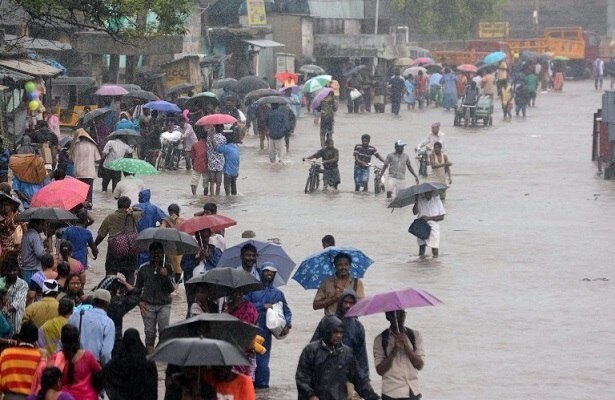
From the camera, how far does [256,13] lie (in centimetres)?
4894

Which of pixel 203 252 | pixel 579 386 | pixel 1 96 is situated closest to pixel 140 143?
pixel 1 96

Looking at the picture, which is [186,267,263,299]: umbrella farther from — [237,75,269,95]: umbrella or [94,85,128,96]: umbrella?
[237,75,269,95]: umbrella

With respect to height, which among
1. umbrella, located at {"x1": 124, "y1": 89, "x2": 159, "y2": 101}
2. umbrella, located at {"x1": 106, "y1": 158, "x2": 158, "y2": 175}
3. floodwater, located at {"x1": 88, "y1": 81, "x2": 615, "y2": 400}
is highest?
umbrella, located at {"x1": 124, "y1": 89, "x2": 159, "y2": 101}

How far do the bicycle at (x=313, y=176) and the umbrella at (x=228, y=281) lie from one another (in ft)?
48.0

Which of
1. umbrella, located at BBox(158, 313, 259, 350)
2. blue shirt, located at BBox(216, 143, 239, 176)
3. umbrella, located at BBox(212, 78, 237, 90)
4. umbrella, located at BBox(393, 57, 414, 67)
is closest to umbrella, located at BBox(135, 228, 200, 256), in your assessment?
umbrella, located at BBox(158, 313, 259, 350)

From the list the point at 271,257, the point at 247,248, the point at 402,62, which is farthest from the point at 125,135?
the point at 402,62

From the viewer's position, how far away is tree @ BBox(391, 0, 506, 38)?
62.8 metres

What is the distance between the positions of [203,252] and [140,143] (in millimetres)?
14978

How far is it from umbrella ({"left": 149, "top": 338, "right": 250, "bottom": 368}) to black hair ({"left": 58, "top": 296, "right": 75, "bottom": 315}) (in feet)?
6.54

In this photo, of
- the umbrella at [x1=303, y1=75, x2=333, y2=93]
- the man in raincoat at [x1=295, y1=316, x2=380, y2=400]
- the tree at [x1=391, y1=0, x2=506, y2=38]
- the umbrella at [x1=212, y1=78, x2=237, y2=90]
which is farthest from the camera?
the tree at [x1=391, y1=0, x2=506, y2=38]

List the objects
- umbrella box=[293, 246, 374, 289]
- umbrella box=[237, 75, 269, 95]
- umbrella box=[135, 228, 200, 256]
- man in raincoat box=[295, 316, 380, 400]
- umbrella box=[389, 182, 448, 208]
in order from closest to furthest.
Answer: man in raincoat box=[295, 316, 380, 400], umbrella box=[293, 246, 374, 289], umbrella box=[135, 228, 200, 256], umbrella box=[389, 182, 448, 208], umbrella box=[237, 75, 269, 95]

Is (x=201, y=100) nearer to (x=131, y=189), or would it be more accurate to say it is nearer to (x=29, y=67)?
(x=29, y=67)

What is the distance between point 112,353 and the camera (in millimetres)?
10164

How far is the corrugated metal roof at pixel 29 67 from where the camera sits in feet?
82.1
